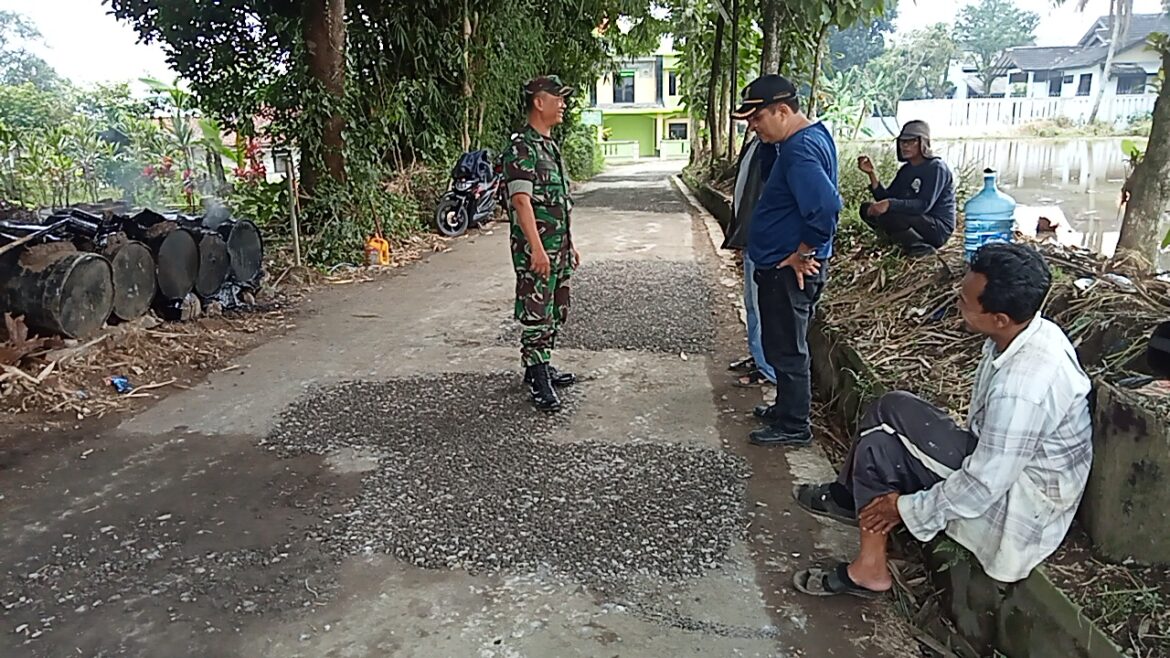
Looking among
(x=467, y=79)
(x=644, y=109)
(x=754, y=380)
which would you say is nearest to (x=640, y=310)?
(x=754, y=380)

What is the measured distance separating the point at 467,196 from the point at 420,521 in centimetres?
771

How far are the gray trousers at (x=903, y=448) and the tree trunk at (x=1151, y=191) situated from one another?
2150 mm

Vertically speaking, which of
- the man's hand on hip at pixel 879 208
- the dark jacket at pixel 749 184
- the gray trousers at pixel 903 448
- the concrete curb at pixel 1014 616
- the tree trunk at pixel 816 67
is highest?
the tree trunk at pixel 816 67

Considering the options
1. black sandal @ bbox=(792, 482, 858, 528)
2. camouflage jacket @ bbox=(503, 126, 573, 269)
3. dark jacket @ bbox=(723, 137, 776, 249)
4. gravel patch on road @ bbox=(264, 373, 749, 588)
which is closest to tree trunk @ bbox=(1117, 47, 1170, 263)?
dark jacket @ bbox=(723, 137, 776, 249)

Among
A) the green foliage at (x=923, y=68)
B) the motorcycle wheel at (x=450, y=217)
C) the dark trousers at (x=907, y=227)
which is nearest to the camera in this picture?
the dark trousers at (x=907, y=227)

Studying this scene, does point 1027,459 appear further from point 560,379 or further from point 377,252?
point 377,252

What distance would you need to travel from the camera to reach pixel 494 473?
3176mm

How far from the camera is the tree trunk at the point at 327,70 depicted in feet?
23.7

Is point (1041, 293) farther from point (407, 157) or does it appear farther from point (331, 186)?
point (407, 157)

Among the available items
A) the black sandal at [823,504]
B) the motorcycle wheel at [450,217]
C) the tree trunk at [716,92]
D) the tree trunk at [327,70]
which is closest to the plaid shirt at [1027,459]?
the black sandal at [823,504]

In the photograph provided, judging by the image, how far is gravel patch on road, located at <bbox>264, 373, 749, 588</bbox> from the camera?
2.58m

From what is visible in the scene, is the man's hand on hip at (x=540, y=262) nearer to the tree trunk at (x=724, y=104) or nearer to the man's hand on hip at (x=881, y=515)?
the man's hand on hip at (x=881, y=515)

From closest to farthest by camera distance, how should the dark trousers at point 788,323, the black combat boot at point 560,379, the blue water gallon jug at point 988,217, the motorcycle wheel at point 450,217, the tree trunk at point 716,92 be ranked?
the dark trousers at point 788,323
the blue water gallon jug at point 988,217
the black combat boot at point 560,379
the motorcycle wheel at point 450,217
the tree trunk at point 716,92

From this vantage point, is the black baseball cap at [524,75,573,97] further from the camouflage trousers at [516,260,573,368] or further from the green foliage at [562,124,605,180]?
the green foliage at [562,124,605,180]
